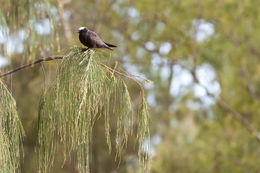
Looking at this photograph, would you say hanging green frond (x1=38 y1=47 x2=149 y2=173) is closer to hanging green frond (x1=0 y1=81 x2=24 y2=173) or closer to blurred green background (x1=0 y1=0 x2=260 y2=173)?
hanging green frond (x1=0 y1=81 x2=24 y2=173)

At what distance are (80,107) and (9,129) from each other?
0.44 m

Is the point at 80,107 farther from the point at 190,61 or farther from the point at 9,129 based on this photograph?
the point at 190,61

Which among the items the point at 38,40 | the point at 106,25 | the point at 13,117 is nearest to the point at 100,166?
the point at 106,25

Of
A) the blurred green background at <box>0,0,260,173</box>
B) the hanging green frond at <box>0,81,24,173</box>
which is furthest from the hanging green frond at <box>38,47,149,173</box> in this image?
the blurred green background at <box>0,0,260,173</box>

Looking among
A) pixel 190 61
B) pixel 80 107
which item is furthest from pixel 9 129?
pixel 190 61

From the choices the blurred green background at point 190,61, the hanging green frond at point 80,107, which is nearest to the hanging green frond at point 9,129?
the hanging green frond at point 80,107

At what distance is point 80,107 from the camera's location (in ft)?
5.08

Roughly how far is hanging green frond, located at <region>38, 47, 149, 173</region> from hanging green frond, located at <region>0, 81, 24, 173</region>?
0.11 m

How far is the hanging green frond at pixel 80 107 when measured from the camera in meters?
1.66

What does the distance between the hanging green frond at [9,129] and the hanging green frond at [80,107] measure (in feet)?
0.35

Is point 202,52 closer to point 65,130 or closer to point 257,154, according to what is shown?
point 257,154

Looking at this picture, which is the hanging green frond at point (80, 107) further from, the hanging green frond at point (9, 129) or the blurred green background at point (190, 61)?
the blurred green background at point (190, 61)

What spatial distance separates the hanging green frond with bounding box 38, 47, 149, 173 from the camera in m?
1.66

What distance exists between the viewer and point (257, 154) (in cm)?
618
